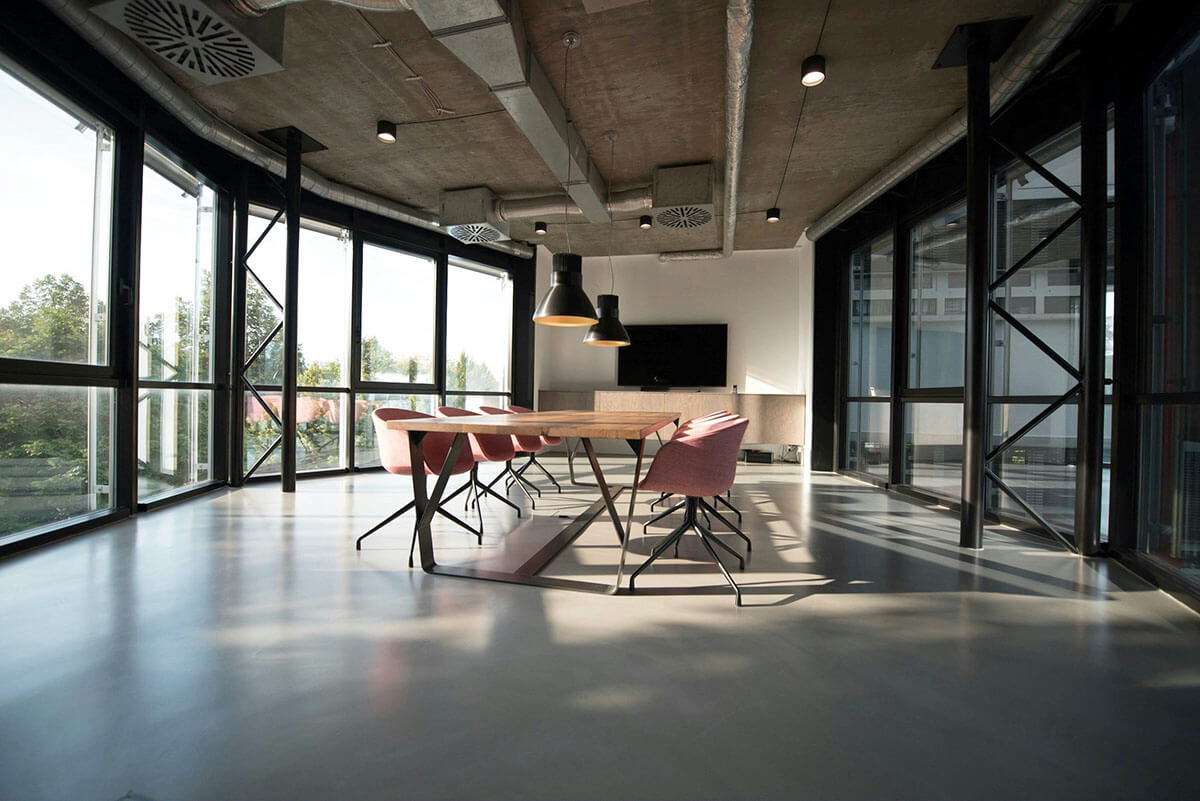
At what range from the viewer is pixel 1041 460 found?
3.89m

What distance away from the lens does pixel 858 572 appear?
3031 millimetres

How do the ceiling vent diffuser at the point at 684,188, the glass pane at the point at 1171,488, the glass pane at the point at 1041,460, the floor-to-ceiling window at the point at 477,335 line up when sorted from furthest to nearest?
the floor-to-ceiling window at the point at 477,335 < the ceiling vent diffuser at the point at 684,188 < the glass pane at the point at 1041,460 < the glass pane at the point at 1171,488

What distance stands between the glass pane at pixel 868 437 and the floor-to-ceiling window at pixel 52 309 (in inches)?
269

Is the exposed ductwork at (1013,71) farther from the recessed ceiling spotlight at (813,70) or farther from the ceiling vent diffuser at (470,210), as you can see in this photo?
the ceiling vent diffuser at (470,210)

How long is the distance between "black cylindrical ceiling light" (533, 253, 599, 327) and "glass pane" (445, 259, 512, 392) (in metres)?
3.94

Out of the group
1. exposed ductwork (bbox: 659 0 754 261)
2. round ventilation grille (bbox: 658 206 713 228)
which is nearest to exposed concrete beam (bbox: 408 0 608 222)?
round ventilation grille (bbox: 658 206 713 228)

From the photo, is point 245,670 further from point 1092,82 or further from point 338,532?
point 1092,82

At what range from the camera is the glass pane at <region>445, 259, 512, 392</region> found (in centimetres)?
789

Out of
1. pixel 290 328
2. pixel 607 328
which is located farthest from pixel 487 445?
pixel 290 328

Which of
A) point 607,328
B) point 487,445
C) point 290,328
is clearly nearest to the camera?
point 487,445

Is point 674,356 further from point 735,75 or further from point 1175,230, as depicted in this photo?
point 1175,230

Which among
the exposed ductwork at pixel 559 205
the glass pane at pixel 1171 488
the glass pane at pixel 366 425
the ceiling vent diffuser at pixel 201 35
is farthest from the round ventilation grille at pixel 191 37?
the glass pane at pixel 1171 488

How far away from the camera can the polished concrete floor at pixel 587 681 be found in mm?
1383

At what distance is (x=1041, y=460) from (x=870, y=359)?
2.76m
